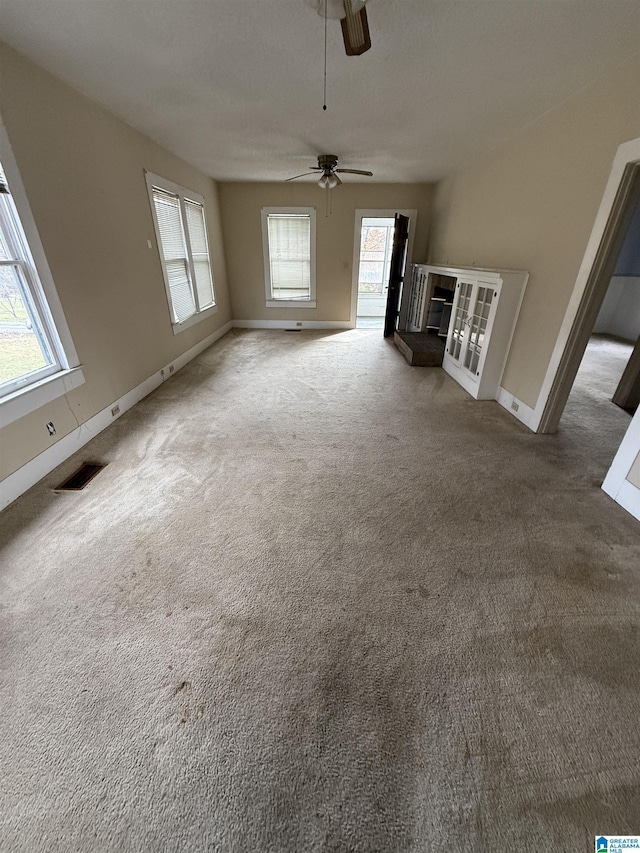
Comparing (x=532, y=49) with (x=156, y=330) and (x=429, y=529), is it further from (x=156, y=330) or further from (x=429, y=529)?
(x=156, y=330)

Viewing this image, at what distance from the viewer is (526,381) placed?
309cm

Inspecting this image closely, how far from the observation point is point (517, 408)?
3.21 metres

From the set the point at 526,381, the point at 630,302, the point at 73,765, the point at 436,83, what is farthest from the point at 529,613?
the point at 630,302

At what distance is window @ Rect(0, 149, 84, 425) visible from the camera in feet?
6.78

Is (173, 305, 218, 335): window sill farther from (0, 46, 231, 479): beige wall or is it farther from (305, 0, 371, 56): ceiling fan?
(305, 0, 371, 56): ceiling fan

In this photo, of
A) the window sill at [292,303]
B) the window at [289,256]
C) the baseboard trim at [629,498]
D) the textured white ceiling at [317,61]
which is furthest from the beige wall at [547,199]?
the window sill at [292,303]

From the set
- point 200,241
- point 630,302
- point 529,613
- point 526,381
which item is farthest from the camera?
point 630,302

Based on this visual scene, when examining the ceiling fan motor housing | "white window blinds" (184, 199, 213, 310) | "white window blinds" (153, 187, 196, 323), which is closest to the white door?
the ceiling fan motor housing

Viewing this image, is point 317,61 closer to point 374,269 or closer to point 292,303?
point 292,303

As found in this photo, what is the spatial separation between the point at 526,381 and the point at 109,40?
3829 mm

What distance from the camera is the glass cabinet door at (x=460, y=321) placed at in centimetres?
382

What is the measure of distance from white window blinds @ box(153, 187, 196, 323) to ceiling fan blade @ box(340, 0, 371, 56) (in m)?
3.02

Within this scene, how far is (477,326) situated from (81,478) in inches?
155

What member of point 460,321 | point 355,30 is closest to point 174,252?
point 355,30
